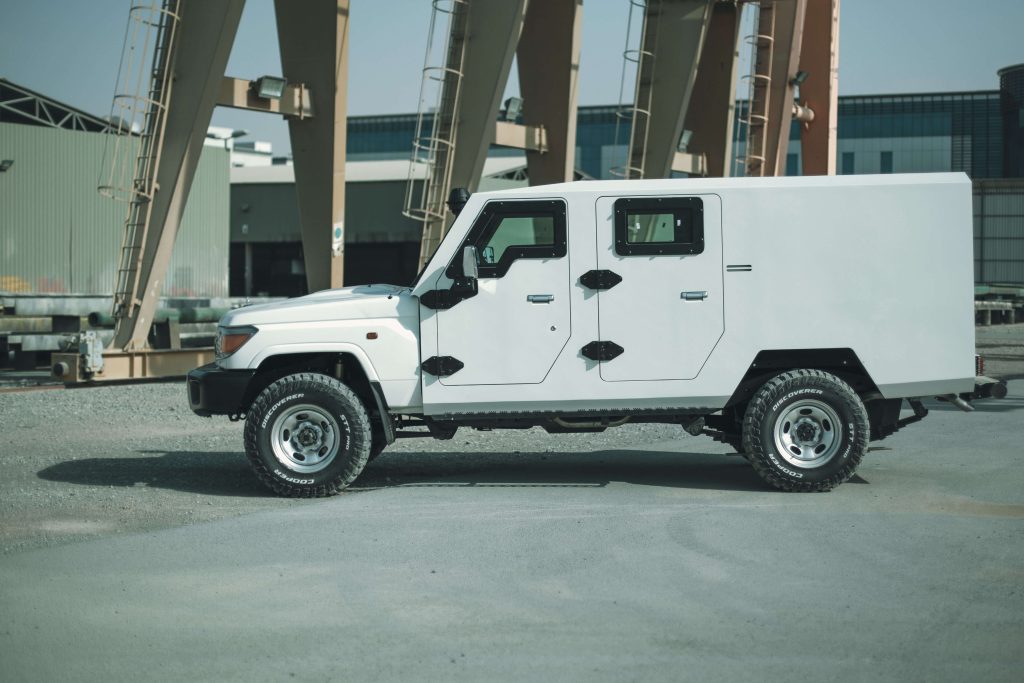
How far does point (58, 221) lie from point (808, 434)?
31.7m

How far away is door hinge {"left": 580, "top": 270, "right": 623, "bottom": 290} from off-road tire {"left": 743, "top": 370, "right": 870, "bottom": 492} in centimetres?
135

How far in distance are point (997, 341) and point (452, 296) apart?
27.0m

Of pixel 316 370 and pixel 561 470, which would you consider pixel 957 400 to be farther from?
pixel 316 370

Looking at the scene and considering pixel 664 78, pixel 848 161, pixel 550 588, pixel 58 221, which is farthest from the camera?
pixel 848 161

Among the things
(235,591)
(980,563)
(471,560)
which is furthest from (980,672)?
(235,591)

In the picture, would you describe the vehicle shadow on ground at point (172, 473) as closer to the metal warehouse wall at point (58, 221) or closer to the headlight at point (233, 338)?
the headlight at point (233, 338)

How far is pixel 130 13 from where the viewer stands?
52.4 feet

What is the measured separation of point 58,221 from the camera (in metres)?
35.1

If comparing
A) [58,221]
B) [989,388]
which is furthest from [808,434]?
[58,221]

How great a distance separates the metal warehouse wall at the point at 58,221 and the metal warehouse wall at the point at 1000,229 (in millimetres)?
43666

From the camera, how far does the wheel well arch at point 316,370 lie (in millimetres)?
8406

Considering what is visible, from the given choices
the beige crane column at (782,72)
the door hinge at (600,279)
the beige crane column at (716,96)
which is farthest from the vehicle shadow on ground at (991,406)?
the beige crane column at (716,96)

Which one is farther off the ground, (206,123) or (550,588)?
(206,123)


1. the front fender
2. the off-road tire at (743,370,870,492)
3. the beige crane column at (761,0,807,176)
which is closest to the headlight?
the front fender
